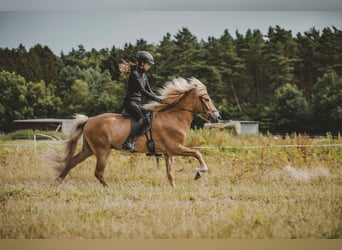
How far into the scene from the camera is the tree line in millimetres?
4379

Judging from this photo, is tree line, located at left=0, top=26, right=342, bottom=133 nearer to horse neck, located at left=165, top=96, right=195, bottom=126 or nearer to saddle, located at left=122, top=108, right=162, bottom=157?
horse neck, located at left=165, top=96, right=195, bottom=126

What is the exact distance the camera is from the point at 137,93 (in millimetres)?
4270

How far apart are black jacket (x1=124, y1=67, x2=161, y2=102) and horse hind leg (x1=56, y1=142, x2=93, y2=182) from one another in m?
0.58

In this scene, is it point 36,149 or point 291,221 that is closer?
point 291,221

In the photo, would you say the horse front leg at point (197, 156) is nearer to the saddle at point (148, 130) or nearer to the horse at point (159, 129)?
the horse at point (159, 129)

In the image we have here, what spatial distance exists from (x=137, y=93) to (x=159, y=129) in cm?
38

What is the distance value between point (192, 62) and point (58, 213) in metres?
1.82

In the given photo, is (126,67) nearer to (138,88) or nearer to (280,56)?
(138,88)

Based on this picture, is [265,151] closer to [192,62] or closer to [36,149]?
[192,62]

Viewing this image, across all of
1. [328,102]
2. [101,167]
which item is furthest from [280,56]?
[101,167]

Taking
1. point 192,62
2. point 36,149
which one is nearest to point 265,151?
point 192,62

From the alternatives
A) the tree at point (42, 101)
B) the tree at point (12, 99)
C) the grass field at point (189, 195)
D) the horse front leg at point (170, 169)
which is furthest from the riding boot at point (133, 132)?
the tree at point (12, 99)

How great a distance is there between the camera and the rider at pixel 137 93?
4227mm

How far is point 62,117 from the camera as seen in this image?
14.4 feet
